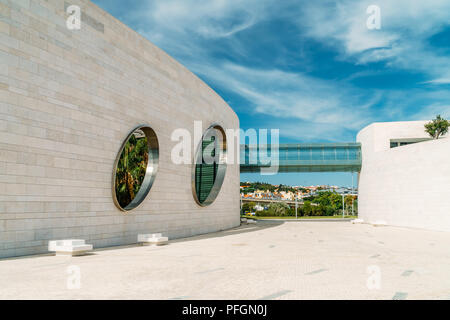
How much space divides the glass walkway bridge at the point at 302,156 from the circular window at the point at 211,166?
12.5 metres

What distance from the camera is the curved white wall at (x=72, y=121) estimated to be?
395 inches

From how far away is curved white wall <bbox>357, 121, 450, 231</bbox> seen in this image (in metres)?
25.0

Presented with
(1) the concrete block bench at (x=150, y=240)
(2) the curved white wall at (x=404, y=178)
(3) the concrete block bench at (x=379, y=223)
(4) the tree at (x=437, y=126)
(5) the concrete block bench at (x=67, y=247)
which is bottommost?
(3) the concrete block bench at (x=379, y=223)

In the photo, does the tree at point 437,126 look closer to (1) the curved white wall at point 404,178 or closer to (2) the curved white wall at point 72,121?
(1) the curved white wall at point 404,178

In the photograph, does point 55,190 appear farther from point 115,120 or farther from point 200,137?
point 200,137

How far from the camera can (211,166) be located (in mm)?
24375

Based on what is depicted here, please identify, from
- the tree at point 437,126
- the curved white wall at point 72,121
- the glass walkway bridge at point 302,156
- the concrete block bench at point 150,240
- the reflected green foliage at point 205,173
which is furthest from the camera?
the glass walkway bridge at point 302,156

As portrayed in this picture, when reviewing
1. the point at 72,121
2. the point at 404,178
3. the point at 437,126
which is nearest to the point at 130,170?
the point at 72,121

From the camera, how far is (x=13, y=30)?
10148 mm

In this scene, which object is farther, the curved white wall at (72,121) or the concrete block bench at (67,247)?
the concrete block bench at (67,247)
